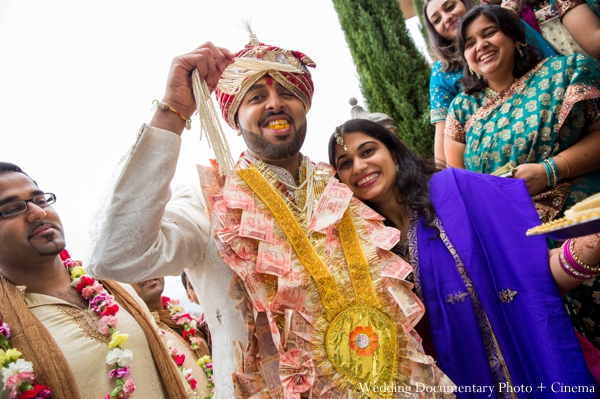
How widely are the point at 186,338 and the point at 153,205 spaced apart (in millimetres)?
3034

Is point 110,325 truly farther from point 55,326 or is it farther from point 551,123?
point 551,123

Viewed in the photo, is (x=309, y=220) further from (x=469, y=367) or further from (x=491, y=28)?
(x=491, y=28)

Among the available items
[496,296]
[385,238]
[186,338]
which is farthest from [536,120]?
[186,338]

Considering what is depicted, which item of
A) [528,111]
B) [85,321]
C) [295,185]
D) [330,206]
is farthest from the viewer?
[85,321]

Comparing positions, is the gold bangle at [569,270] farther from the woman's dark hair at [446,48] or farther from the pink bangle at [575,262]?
the woman's dark hair at [446,48]

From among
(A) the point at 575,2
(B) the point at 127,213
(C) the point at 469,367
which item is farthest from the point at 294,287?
(A) the point at 575,2

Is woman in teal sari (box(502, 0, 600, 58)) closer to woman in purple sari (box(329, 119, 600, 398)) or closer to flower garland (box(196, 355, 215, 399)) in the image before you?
woman in purple sari (box(329, 119, 600, 398))

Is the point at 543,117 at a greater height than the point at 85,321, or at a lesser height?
greater

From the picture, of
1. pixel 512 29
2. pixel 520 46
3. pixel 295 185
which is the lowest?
pixel 295 185

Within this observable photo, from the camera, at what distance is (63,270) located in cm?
282

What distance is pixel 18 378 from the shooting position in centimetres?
214

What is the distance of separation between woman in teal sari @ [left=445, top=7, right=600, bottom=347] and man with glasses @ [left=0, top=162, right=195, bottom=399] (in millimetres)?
2502

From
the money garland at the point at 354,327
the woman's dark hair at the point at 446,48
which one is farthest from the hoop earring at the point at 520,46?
the money garland at the point at 354,327

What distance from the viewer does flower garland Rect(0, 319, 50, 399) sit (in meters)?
2.12
